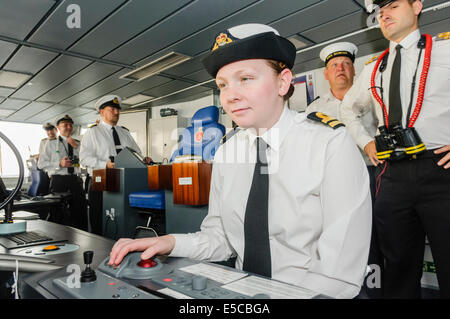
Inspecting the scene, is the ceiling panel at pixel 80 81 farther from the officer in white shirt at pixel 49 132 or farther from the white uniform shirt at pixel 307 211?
the white uniform shirt at pixel 307 211

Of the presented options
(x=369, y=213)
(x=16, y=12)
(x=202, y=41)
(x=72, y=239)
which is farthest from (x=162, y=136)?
(x=369, y=213)

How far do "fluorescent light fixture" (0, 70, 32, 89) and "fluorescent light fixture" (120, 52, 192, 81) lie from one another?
1594 mm

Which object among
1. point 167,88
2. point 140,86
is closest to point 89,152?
point 140,86

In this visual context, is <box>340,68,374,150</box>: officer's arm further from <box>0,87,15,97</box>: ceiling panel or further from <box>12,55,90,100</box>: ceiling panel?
<box>0,87,15,97</box>: ceiling panel

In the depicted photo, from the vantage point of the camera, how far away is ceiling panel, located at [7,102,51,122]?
6.82 m

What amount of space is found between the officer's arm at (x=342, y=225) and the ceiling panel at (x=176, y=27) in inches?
107

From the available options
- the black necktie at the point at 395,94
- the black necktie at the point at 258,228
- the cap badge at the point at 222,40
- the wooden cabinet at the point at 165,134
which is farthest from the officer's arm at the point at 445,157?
the wooden cabinet at the point at 165,134

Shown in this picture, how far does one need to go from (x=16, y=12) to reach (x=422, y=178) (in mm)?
3806

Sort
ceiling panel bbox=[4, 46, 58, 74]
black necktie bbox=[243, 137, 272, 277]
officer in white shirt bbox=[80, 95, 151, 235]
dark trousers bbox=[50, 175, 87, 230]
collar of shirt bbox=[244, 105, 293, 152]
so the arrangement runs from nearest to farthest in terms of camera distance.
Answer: black necktie bbox=[243, 137, 272, 277]
collar of shirt bbox=[244, 105, 293, 152]
officer in white shirt bbox=[80, 95, 151, 235]
dark trousers bbox=[50, 175, 87, 230]
ceiling panel bbox=[4, 46, 58, 74]

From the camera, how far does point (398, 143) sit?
1.31 m

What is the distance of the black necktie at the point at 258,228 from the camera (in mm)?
721

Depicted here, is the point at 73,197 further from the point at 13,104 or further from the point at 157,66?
the point at 13,104

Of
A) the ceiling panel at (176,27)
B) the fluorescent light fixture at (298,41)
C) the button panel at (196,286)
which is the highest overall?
the fluorescent light fixture at (298,41)

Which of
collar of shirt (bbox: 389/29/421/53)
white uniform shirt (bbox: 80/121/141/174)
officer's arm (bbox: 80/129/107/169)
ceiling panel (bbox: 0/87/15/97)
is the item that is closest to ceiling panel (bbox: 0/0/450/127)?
ceiling panel (bbox: 0/87/15/97)
